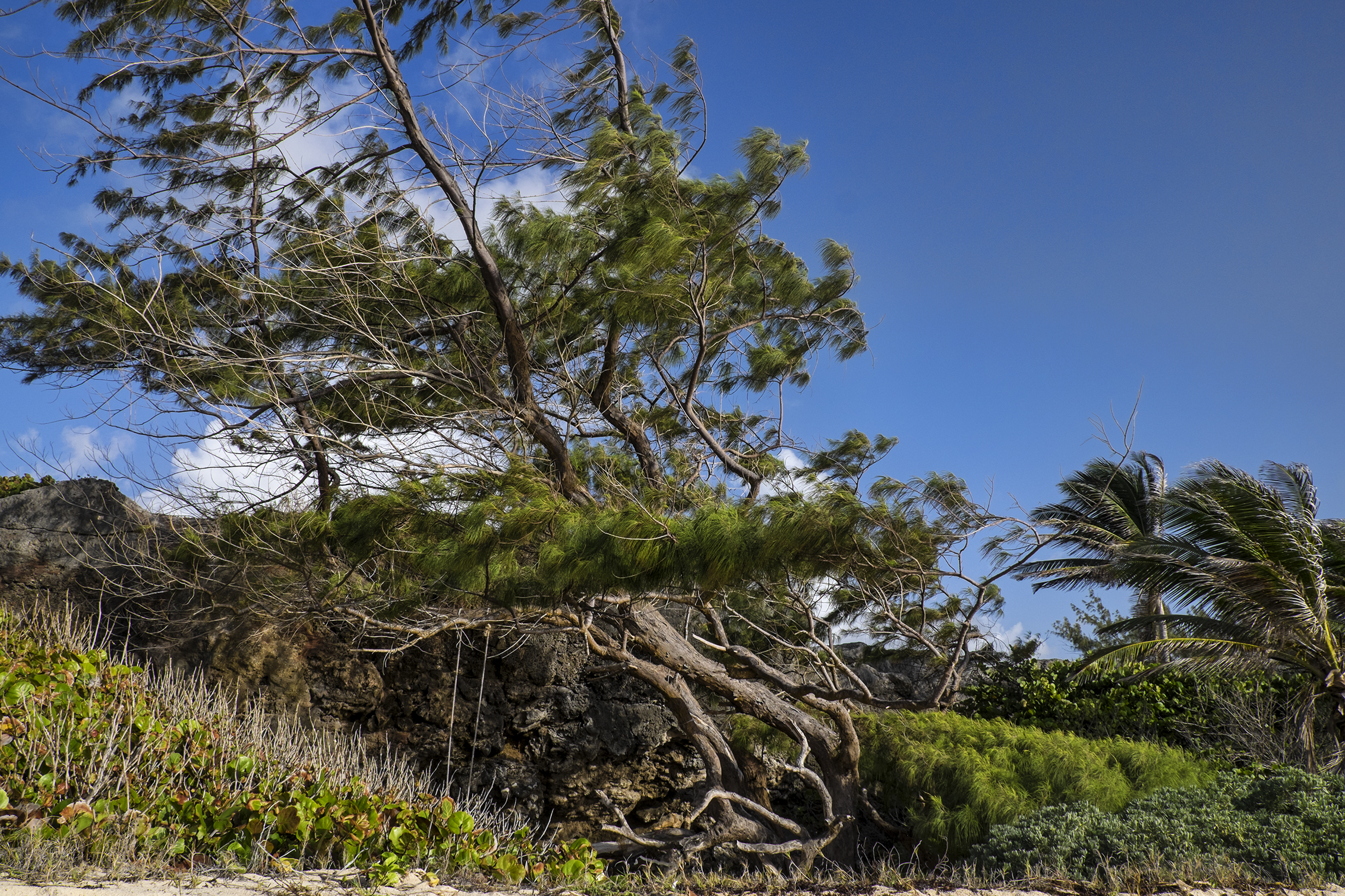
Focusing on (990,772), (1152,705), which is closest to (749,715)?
(990,772)

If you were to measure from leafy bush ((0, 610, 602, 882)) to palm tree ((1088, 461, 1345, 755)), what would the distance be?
7006mm

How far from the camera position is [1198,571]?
27.9 ft

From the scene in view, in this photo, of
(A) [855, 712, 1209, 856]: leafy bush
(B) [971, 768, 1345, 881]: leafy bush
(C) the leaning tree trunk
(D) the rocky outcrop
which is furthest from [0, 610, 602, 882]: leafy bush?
(D) the rocky outcrop

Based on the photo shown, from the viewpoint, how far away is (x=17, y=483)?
1074 centimetres

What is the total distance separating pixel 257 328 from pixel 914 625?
668 centimetres

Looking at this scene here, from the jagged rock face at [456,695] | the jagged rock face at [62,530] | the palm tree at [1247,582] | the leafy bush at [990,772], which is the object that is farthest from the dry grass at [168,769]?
the palm tree at [1247,582]

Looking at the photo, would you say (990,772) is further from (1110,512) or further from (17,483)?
(17,483)

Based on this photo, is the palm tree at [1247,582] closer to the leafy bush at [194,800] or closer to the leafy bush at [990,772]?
the leafy bush at [990,772]

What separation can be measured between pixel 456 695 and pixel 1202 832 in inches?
257

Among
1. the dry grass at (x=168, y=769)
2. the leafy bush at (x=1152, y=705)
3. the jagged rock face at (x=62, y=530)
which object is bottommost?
the dry grass at (x=168, y=769)

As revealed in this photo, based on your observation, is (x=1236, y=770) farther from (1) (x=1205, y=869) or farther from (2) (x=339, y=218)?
(2) (x=339, y=218)

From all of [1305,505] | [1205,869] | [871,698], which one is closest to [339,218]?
[871,698]

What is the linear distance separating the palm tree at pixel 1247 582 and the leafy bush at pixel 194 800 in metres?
7.01

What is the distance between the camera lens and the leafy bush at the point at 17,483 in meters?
10.3
